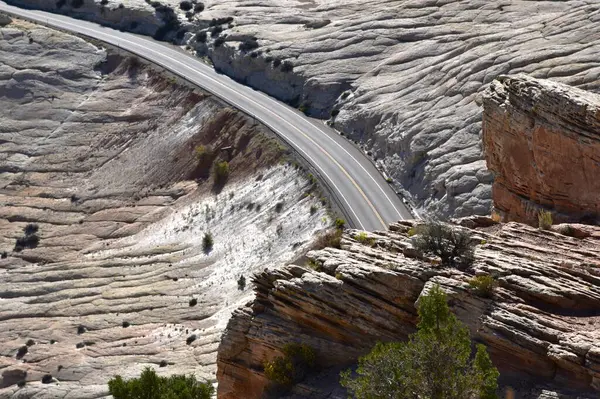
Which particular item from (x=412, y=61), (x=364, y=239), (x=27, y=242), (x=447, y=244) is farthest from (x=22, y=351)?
(x=412, y=61)

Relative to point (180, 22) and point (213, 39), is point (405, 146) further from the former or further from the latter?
point (180, 22)

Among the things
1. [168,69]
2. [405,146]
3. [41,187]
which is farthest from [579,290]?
[168,69]

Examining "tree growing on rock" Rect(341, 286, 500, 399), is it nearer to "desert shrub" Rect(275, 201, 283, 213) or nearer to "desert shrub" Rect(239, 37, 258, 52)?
"desert shrub" Rect(275, 201, 283, 213)

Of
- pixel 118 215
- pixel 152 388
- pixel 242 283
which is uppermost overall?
pixel 118 215

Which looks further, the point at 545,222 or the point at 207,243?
the point at 207,243

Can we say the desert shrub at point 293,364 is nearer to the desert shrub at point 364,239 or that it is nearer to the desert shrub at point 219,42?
the desert shrub at point 364,239

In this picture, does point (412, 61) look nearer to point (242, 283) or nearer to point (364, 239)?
point (242, 283)

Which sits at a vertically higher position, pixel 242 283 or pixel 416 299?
pixel 242 283
